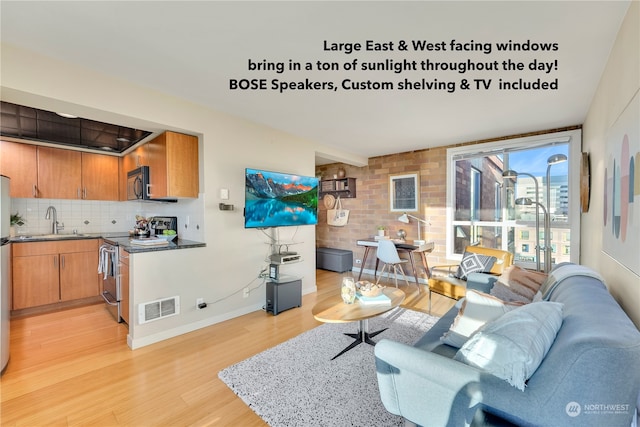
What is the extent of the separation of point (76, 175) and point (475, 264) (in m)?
5.40

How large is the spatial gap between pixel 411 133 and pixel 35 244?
4914 millimetres

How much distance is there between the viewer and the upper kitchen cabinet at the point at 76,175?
11.9 ft

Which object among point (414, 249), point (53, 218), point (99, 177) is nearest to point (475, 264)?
point (414, 249)

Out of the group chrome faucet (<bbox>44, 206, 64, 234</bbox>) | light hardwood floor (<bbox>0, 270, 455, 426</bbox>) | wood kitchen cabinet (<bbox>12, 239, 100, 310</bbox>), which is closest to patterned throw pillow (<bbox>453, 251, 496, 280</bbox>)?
light hardwood floor (<bbox>0, 270, 455, 426</bbox>)

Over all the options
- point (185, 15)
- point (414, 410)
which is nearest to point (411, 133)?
point (185, 15)

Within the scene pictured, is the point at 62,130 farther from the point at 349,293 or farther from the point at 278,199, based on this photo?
the point at 349,293

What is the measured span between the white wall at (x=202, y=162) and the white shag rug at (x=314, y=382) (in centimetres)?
99

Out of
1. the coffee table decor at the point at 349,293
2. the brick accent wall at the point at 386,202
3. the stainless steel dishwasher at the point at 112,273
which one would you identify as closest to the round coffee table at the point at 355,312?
the coffee table decor at the point at 349,293

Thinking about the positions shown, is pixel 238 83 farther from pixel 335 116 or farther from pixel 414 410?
pixel 414 410

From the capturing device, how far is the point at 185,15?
1550 millimetres

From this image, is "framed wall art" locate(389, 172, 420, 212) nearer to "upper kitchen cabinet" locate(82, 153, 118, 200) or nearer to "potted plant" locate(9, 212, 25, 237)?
"upper kitchen cabinet" locate(82, 153, 118, 200)

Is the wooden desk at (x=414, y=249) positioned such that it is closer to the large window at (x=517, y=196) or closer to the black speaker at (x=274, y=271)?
the large window at (x=517, y=196)

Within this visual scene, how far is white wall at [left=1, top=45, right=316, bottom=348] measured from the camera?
2.02 m

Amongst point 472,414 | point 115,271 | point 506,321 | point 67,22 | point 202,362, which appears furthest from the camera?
point 115,271
